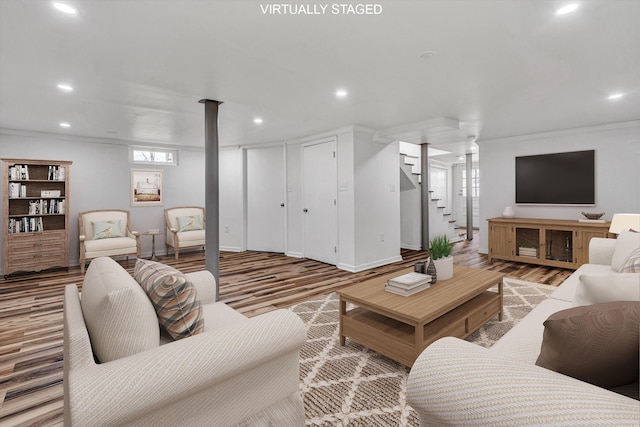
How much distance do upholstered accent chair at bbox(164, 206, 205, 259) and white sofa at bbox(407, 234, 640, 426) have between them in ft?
19.1

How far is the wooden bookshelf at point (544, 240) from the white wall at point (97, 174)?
6.24m

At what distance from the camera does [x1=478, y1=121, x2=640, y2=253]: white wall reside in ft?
15.4

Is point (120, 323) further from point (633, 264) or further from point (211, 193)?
point (633, 264)

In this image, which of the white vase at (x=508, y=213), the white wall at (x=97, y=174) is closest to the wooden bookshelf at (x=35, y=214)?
the white wall at (x=97, y=174)

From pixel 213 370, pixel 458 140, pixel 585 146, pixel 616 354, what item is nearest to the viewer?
pixel 616 354

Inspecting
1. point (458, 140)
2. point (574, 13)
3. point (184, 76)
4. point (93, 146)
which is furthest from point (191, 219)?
point (574, 13)

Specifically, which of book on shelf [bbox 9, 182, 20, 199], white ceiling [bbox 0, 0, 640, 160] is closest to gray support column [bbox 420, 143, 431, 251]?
white ceiling [bbox 0, 0, 640, 160]

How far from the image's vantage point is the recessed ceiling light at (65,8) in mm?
1821

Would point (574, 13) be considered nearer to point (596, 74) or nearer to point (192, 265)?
point (596, 74)

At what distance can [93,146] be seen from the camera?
5715mm

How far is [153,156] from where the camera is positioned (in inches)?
255

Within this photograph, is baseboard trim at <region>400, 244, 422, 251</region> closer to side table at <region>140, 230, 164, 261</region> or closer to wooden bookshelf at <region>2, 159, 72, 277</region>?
side table at <region>140, 230, 164, 261</region>

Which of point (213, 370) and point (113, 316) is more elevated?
point (113, 316)

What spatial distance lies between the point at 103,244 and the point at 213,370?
508 cm
